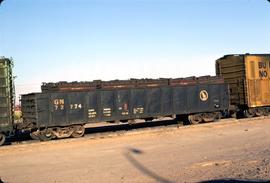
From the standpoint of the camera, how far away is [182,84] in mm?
24062

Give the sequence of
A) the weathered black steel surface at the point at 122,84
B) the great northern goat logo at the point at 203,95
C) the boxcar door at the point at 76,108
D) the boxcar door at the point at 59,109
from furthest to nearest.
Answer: the great northern goat logo at the point at 203,95
the weathered black steel surface at the point at 122,84
the boxcar door at the point at 76,108
the boxcar door at the point at 59,109

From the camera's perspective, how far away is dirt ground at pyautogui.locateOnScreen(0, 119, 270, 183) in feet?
35.4

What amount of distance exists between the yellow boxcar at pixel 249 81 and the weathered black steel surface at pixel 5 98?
47.5ft

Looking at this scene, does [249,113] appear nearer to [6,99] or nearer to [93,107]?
[93,107]

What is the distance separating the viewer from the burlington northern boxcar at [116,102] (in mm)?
19641

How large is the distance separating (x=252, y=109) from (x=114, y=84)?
31.9 feet

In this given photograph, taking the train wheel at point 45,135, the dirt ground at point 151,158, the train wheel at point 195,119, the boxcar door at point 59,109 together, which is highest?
the boxcar door at point 59,109

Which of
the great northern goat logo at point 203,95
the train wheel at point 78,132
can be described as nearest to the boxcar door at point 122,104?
the train wheel at point 78,132

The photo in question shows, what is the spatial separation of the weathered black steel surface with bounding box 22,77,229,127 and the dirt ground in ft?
6.12

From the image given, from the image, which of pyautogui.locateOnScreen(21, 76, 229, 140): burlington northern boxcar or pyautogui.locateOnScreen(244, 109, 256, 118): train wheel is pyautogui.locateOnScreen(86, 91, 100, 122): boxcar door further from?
pyautogui.locateOnScreen(244, 109, 256, 118): train wheel

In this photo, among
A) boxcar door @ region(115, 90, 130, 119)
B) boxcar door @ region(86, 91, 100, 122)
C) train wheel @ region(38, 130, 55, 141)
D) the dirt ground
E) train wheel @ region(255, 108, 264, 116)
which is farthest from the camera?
train wheel @ region(255, 108, 264, 116)

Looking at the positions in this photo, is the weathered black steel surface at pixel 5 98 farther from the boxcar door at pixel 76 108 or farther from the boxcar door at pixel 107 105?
the boxcar door at pixel 107 105

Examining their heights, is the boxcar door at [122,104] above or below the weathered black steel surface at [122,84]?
below

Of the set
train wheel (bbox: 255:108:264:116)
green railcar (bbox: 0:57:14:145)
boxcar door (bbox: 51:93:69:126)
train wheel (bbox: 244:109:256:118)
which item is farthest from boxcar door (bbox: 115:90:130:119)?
train wheel (bbox: 255:108:264:116)
